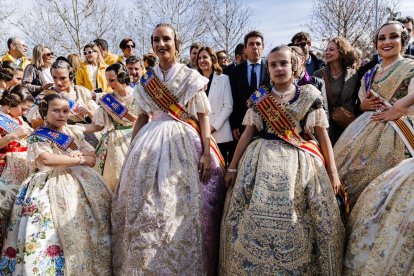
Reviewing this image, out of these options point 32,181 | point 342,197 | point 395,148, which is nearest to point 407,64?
point 395,148

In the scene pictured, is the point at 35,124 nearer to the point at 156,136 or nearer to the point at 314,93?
the point at 156,136

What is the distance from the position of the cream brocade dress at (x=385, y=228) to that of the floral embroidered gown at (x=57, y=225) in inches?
75.3

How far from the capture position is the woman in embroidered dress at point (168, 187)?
2.98 metres

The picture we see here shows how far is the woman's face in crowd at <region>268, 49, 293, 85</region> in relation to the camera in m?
3.11

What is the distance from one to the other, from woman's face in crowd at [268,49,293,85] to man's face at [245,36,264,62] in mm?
1695

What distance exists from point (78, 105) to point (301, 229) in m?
3.12

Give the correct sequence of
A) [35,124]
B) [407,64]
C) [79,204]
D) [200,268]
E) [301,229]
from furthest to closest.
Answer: [35,124] → [407,64] → [79,204] → [200,268] → [301,229]

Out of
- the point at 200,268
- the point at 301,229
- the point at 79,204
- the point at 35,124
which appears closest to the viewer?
the point at 301,229

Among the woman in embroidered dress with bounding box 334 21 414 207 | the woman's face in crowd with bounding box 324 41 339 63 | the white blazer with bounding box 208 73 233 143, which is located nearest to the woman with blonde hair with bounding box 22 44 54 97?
the white blazer with bounding box 208 73 233 143

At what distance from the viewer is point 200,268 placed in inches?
120

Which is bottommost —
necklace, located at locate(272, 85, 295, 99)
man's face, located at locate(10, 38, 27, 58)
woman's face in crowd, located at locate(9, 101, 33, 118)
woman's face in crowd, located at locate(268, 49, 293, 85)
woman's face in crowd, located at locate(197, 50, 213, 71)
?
necklace, located at locate(272, 85, 295, 99)

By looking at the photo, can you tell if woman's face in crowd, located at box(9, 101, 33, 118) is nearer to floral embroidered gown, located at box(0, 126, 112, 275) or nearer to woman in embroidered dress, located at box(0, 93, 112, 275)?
woman in embroidered dress, located at box(0, 93, 112, 275)

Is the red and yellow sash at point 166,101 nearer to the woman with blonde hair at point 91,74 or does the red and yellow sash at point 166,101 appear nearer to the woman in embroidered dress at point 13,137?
the woman in embroidered dress at point 13,137

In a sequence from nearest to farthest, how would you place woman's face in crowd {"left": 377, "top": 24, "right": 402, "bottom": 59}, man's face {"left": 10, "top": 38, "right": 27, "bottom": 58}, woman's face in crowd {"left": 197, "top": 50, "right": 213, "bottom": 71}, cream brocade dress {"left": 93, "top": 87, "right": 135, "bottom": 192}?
1. woman's face in crowd {"left": 377, "top": 24, "right": 402, "bottom": 59}
2. cream brocade dress {"left": 93, "top": 87, "right": 135, "bottom": 192}
3. woman's face in crowd {"left": 197, "top": 50, "right": 213, "bottom": 71}
4. man's face {"left": 10, "top": 38, "right": 27, "bottom": 58}
